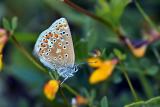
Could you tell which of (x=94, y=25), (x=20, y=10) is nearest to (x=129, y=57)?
(x=94, y=25)

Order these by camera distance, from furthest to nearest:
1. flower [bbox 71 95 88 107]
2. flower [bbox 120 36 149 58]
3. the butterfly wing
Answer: flower [bbox 120 36 149 58], flower [bbox 71 95 88 107], the butterfly wing

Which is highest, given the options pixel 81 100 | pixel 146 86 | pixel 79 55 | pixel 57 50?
pixel 57 50

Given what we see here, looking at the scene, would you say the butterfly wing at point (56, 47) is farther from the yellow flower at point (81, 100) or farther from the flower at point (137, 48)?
the flower at point (137, 48)

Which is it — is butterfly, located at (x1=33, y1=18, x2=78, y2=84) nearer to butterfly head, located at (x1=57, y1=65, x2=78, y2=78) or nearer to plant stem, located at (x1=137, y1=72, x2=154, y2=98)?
butterfly head, located at (x1=57, y1=65, x2=78, y2=78)

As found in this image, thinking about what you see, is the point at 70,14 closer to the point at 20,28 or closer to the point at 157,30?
the point at 20,28

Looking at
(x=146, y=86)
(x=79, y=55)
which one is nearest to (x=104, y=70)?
(x=79, y=55)

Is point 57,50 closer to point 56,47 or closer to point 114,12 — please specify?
point 56,47

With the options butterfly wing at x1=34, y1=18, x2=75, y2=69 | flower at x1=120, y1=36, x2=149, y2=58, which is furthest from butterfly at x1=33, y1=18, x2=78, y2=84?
flower at x1=120, y1=36, x2=149, y2=58

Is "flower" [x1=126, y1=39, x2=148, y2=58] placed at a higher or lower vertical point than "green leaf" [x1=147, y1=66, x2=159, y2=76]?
higher
